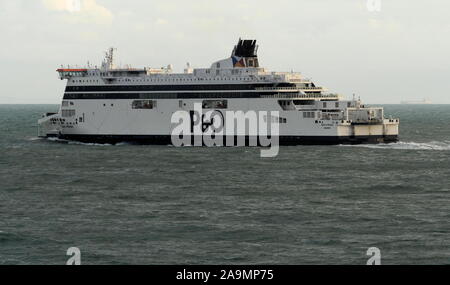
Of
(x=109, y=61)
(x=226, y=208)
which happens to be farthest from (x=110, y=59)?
(x=226, y=208)

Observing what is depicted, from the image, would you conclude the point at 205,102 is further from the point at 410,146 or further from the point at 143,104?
the point at 410,146

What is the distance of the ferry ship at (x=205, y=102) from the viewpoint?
227 feet

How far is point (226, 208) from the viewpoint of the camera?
3609cm

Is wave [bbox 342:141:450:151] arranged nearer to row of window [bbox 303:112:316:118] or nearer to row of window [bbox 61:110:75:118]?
row of window [bbox 303:112:316:118]

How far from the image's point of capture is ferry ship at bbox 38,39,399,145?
69062 mm

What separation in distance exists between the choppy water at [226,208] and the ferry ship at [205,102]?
5.69 m

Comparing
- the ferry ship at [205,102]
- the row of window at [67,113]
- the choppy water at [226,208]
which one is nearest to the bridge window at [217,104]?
the ferry ship at [205,102]

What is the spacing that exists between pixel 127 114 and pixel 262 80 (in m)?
14.3

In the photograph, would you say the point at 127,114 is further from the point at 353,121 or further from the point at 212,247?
the point at 212,247

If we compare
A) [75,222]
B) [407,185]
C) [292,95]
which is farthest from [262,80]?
[75,222]

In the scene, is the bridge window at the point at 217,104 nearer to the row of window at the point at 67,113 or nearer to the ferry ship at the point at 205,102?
the ferry ship at the point at 205,102

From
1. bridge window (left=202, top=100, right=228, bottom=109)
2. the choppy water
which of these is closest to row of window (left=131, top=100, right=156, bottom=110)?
bridge window (left=202, top=100, right=228, bottom=109)

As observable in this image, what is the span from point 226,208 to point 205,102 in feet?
120

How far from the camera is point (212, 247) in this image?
90.2 ft
